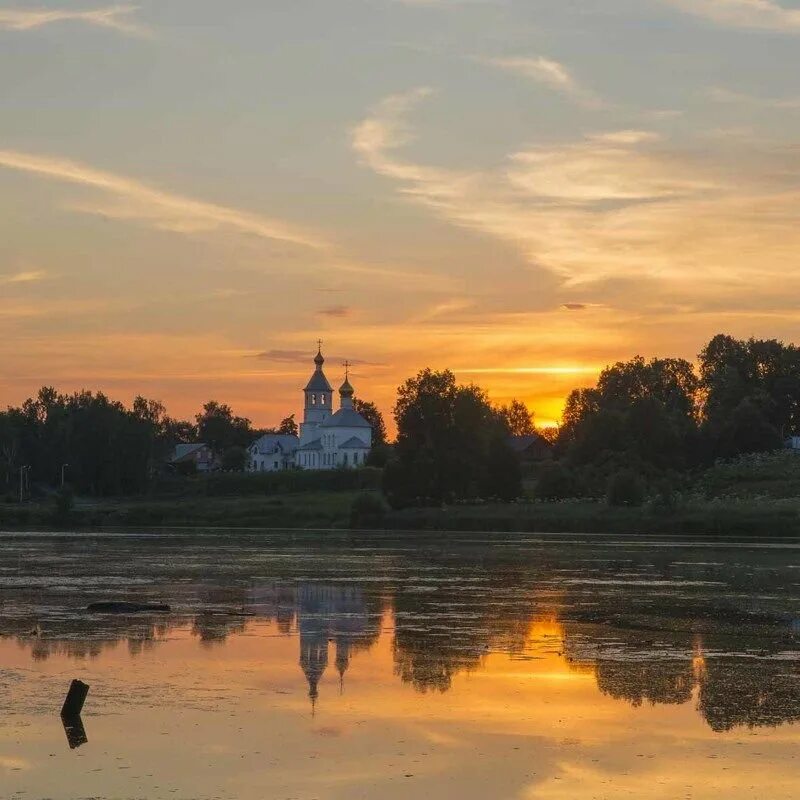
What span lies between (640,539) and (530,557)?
26.0 meters

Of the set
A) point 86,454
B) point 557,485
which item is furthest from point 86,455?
point 557,485

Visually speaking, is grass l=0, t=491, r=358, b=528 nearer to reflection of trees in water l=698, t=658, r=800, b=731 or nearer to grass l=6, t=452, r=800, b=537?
grass l=6, t=452, r=800, b=537

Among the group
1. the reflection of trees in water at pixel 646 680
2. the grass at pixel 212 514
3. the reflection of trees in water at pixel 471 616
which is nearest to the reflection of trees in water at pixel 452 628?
the reflection of trees in water at pixel 471 616

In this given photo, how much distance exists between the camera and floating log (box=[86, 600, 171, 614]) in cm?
3534

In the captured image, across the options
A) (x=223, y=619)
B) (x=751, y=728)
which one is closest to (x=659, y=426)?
(x=223, y=619)

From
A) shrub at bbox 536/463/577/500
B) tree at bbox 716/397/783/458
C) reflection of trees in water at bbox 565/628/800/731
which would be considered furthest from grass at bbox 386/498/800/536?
reflection of trees in water at bbox 565/628/800/731

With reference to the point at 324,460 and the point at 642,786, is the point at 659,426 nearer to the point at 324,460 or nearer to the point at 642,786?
the point at 324,460

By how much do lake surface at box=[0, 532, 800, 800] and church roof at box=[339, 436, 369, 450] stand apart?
148479 mm

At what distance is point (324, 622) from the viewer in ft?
111

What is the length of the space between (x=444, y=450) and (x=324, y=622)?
82.6 metres

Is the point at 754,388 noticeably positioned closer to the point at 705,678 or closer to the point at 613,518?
the point at 613,518

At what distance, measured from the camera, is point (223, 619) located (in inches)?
1351

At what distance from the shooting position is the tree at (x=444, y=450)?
115 metres

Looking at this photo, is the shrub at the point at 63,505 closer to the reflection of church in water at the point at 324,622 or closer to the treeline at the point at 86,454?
the treeline at the point at 86,454
